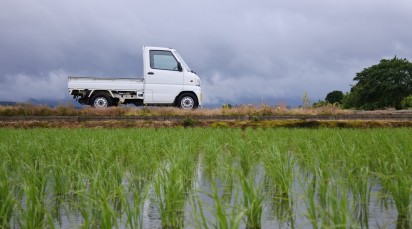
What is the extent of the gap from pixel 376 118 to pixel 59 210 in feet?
47.6

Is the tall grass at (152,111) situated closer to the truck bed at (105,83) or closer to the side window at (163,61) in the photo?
the truck bed at (105,83)

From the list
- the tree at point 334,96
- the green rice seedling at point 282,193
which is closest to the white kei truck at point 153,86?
the green rice seedling at point 282,193

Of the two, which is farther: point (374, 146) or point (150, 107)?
point (150, 107)

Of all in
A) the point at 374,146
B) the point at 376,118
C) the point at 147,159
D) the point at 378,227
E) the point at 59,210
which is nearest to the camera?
the point at 378,227

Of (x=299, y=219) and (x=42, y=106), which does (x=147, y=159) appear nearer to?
(x=299, y=219)

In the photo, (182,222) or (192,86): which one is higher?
(192,86)

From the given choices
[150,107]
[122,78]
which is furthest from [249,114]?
[122,78]

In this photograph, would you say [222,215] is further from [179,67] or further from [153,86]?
[153,86]

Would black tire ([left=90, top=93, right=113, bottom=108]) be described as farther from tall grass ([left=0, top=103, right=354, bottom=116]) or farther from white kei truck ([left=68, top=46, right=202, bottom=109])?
tall grass ([left=0, top=103, right=354, bottom=116])

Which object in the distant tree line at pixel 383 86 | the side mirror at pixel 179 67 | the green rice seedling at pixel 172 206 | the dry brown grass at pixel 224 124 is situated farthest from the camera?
the distant tree line at pixel 383 86

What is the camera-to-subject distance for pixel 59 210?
397 cm

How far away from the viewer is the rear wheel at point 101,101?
18547mm

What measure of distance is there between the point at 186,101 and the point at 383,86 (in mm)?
40822

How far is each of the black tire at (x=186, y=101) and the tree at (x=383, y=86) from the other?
38219 millimetres
